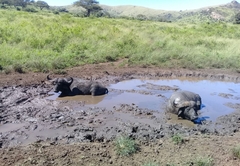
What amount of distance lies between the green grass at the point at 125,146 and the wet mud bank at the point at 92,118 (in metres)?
0.58

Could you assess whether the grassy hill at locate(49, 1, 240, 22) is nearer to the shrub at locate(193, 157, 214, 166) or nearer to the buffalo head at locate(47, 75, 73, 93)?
the buffalo head at locate(47, 75, 73, 93)

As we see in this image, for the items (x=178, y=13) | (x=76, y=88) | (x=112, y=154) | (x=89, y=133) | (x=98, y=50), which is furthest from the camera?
(x=178, y=13)

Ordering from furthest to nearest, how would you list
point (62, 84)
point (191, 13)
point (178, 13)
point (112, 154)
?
1. point (178, 13)
2. point (191, 13)
3. point (62, 84)
4. point (112, 154)

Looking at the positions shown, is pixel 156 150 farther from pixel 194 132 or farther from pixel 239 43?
pixel 239 43

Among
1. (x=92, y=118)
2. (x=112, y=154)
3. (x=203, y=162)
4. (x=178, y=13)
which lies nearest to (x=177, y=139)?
(x=203, y=162)

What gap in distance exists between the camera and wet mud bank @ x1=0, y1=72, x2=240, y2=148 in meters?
6.39

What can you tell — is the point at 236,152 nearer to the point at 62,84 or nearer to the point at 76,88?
the point at 76,88

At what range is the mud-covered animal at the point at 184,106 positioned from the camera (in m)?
7.68

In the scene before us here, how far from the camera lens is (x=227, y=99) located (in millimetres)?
10164

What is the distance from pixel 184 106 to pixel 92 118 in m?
2.70

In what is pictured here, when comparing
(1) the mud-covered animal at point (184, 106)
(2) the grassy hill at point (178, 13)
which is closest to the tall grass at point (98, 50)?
(1) the mud-covered animal at point (184, 106)

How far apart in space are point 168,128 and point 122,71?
21.2ft

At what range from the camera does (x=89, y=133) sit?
6.43 m

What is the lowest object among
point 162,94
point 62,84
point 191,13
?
point 162,94
